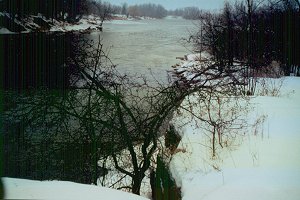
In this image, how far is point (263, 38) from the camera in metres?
24.7

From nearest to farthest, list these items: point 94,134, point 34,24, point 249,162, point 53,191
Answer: point 53,191, point 249,162, point 94,134, point 34,24

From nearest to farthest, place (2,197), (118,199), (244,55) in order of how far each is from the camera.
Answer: (2,197) < (118,199) < (244,55)

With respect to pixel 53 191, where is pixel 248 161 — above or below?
below

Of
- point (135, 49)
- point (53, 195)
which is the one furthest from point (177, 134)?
point (135, 49)

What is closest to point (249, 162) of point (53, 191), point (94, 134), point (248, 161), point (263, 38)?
point (248, 161)

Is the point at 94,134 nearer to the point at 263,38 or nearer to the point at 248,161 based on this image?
the point at 248,161

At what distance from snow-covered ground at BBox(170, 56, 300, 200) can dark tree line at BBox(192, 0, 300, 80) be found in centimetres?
857

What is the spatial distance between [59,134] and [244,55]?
59.1 feet

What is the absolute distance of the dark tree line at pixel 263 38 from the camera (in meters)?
21.3

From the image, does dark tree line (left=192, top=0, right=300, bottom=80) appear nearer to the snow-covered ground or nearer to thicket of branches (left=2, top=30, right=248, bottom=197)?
the snow-covered ground

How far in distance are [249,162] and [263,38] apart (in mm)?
19359

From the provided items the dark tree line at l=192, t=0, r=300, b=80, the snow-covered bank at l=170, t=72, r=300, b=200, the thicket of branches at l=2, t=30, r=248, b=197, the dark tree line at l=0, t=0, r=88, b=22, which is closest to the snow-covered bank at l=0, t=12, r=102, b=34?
the dark tree line at l=0, t=0, r=88, b=22

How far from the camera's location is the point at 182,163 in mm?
8188

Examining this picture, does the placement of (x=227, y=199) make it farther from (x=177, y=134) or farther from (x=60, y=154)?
(x=60, y=154)
